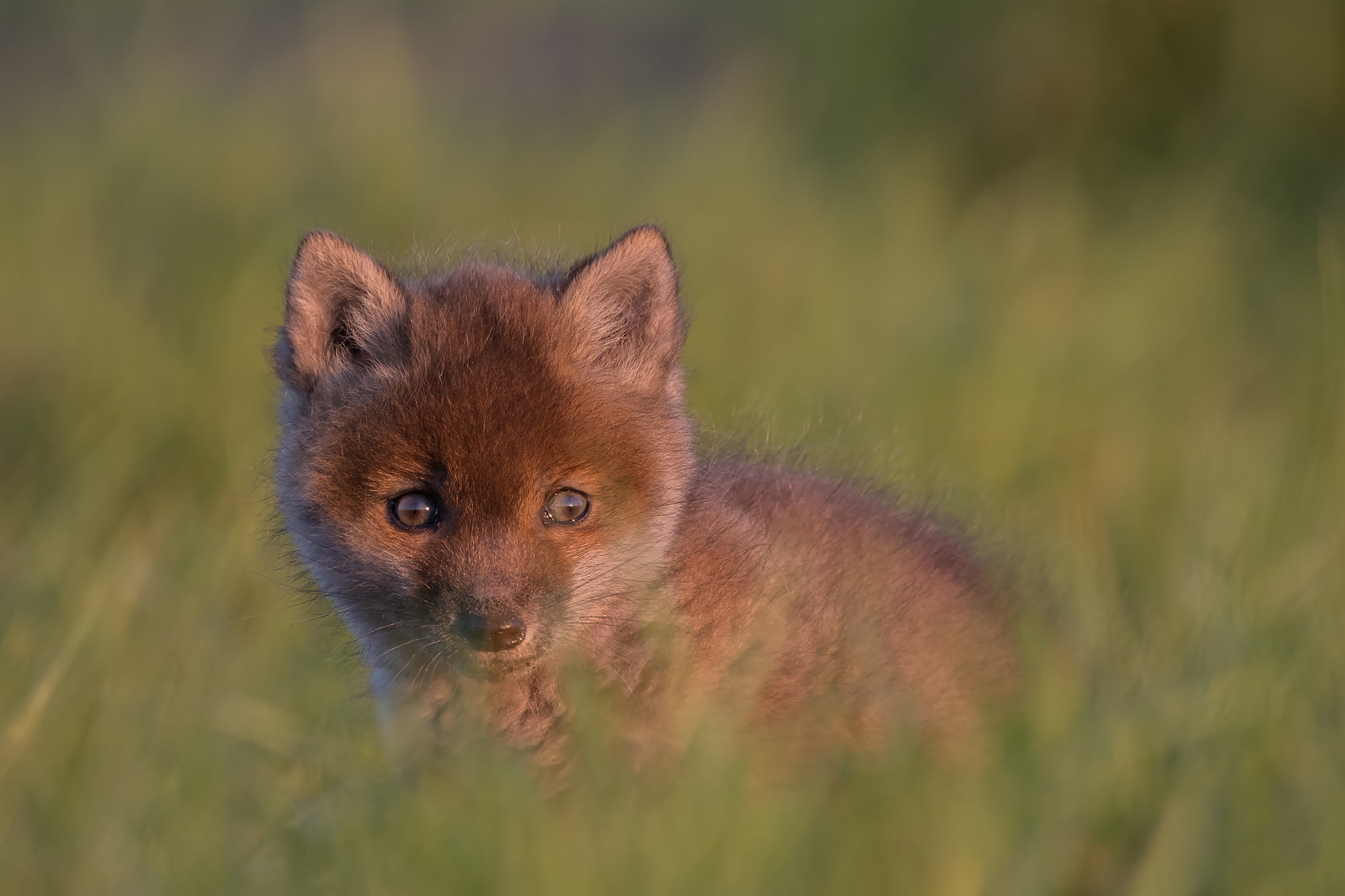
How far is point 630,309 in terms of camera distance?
376 centimetres

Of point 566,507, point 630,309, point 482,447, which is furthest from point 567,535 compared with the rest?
point 630,309

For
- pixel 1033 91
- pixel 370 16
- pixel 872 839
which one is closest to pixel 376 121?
pixel 370 16

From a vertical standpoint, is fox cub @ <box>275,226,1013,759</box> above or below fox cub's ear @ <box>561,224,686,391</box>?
below

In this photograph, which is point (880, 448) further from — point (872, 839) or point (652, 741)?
point (872, 839)

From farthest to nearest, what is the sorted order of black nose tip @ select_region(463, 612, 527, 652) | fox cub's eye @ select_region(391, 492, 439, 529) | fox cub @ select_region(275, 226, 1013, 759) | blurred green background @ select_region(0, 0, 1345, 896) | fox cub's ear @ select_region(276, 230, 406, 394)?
1. fox cub's ear @ select_region(276, 230, 406, 394)
2. fox cub's eye @ select_region(391, 492, 439, 529)
3. fox cub @ select_region(275, 226, 1013, 759)
4. black nose tip @ select_region(463, 612, 527, 652)
5. blurred green background @ select_region(0, 0, 1345, 896)

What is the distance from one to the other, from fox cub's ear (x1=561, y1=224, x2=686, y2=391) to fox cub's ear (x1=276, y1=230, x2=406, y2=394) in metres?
0.42

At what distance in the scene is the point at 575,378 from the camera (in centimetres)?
358

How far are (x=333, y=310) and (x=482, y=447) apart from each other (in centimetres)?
69

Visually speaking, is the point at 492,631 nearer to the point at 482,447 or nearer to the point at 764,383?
the point at 482,447

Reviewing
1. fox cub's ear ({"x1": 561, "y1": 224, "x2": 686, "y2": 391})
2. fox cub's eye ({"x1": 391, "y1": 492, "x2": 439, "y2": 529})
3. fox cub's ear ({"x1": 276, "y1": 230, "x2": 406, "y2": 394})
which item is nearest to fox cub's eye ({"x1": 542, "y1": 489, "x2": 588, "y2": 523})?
fox cub's eye ({"x1": 391, "y1": 492, "x2": 439, "y2": 529})

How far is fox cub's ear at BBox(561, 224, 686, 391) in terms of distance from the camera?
12.0ft

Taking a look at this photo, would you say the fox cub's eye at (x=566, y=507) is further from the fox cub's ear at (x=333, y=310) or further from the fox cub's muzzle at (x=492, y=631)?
the fox cub's ear at (x=333, y=310)

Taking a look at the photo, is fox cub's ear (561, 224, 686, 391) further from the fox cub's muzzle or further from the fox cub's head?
the fox cub's muzzle

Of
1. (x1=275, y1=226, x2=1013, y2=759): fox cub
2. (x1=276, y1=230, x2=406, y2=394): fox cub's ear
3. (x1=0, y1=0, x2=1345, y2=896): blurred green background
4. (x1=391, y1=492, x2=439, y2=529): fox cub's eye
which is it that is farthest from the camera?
(x1=276, y1=230, x2=406, y2=394): fox cub's ear
